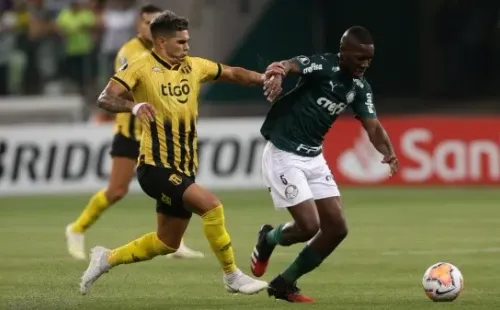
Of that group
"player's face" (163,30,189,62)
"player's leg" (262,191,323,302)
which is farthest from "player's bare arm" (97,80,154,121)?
"player's leg" (262,191,323,302)

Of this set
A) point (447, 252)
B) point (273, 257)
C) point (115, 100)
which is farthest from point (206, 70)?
point (447, 252)

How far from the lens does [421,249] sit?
1389 centimetres

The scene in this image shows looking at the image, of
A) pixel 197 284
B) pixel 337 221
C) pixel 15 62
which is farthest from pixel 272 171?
pixel 15 62

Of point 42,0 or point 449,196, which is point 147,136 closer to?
point 449,196

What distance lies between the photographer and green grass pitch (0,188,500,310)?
405 inches

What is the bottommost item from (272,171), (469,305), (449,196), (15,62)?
(449,196)

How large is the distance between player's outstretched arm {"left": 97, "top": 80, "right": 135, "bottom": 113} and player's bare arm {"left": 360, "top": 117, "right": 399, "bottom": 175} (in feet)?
5.69

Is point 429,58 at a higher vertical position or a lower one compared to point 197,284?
lower

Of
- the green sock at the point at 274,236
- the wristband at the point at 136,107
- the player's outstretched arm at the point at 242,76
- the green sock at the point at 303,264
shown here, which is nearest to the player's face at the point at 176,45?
the player's outstretched arm at the point at 242,76

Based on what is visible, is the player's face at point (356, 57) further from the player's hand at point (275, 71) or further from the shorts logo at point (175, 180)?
the shorts logo at point (175, 180)

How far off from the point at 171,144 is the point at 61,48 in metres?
13.5

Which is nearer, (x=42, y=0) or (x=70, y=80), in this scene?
(x=70, y=80)

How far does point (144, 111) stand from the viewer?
9516mm

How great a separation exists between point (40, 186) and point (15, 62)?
108 inches
